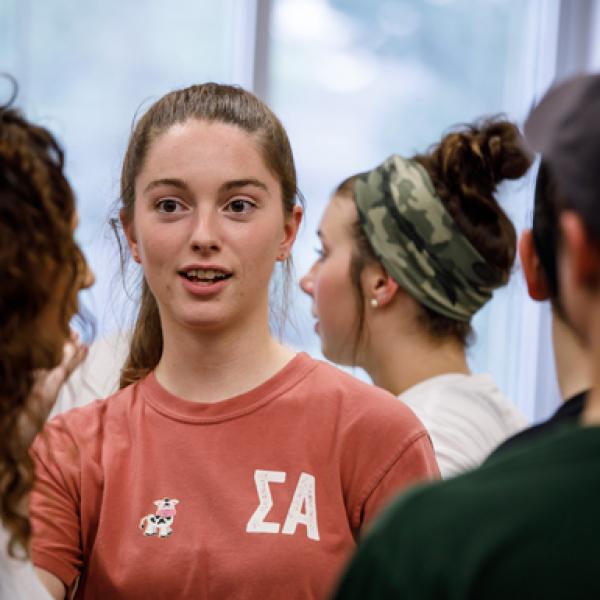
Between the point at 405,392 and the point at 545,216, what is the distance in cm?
123

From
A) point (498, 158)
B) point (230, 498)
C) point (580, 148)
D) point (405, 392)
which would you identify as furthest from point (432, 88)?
point (580, 148)

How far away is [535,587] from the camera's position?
0.70 m

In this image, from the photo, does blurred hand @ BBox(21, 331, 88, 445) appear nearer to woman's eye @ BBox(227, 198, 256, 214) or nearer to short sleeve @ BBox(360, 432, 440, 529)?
woman's eye @ BBox(227, 198, 256, 214)

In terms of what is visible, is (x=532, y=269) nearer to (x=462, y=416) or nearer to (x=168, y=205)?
(x=168, y=205)

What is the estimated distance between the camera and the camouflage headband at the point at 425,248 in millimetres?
2209

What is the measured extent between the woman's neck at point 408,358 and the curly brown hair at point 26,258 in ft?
3.65

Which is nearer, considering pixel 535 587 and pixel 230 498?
pixel 535 587

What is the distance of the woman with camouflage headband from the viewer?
7.25 ft

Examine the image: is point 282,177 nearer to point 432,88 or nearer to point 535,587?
point 535,587

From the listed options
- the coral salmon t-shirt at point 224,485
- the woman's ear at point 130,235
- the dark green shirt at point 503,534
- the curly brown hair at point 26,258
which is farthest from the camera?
the woman's ear at point 130,235

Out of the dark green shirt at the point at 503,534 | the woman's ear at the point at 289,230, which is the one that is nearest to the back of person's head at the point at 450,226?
the woman's ear at the point at 289,230

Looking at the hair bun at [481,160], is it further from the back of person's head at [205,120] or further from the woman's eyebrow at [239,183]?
the woman's eyebrow at [239,183]

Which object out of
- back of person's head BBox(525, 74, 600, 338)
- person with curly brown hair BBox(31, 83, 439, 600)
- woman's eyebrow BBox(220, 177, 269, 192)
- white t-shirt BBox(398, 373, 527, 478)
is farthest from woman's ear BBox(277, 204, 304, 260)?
back of person's head BBox(525, 74, 600, 338)

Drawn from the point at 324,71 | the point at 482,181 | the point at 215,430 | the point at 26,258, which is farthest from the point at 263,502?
the point at 324,71
